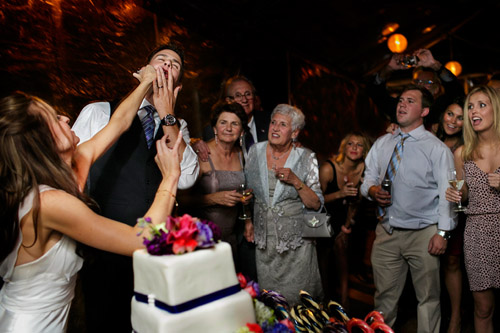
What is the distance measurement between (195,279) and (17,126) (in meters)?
0.78

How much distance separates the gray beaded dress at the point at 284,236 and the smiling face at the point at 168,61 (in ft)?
3.67

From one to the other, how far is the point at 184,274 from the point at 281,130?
6.59ft

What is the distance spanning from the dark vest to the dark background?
1051 mm

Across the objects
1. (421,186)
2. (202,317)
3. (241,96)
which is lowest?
(202,317)

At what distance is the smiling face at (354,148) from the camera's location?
3795 mm

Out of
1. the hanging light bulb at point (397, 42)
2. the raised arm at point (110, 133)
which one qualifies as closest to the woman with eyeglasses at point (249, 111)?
the raised arm at point (110, 133)

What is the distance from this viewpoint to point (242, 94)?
341 centimetres

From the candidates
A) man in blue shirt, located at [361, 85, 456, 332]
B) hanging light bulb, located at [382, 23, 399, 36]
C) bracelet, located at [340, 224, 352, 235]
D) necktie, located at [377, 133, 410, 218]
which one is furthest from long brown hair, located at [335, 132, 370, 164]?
hanging light bulb, located at [382, 23, 399, 36]

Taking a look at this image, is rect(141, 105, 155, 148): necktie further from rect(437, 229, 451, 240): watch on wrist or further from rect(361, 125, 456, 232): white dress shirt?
rect(437, 229, 451, 240): watch on wrist

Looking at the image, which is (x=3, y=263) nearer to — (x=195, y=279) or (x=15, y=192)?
(x=15, y=192)

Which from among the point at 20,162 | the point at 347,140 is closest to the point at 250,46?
the point at 347,140

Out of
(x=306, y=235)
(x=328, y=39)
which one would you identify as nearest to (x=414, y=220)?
(x=306, y=235)

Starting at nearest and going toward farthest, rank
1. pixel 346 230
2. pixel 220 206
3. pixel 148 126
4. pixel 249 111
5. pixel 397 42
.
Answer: pixel 148 126, pixel 220 206, pixel 249 111, pixel 346 230, pixel 397 42

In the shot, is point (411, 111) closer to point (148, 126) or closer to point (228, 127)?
point (228, 127)
